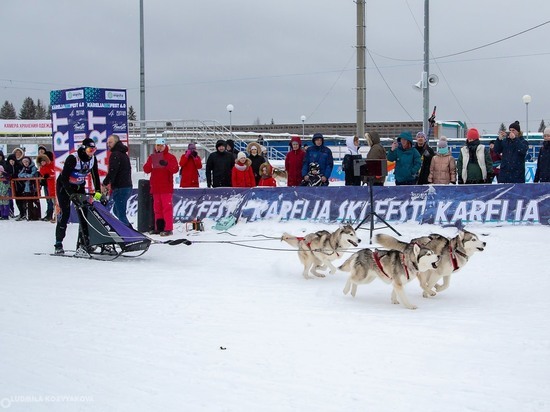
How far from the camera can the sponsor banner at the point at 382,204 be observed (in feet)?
35.8

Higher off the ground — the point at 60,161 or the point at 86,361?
the point at 60,161

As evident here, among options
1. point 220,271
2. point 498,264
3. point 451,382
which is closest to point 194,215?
point 220,271

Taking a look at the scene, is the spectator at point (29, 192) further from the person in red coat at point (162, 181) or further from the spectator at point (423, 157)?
the spectator at point (423, 157)

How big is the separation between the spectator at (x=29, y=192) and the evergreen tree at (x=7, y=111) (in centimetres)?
8881

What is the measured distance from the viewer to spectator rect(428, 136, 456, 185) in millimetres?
11617

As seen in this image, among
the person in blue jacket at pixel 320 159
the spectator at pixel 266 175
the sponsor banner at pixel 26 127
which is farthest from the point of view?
the sponsor banner at pixel 26 127

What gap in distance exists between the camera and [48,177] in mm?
15734

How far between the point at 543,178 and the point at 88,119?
9505 millimetres

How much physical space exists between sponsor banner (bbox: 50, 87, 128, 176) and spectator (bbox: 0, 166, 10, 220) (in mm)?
2377

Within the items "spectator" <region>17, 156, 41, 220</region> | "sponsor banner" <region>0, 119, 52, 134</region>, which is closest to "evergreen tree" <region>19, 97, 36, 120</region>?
"sponsor banner" <region>0, 119, 52, 134</region>

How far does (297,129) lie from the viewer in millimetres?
57312

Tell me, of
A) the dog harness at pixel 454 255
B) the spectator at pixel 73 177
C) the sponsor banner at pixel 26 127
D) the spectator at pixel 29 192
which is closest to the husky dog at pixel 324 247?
the dog harness at pixel 454 255

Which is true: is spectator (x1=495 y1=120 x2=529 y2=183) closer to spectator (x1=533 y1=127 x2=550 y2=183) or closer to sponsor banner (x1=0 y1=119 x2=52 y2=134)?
spectator (x1=533 y1=127 x2=550 y2=183)

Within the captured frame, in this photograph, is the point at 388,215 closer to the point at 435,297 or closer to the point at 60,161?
the point at 435,297
